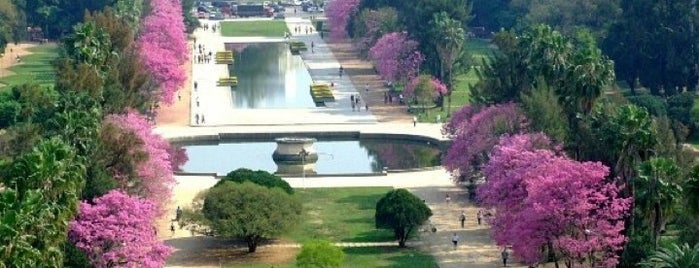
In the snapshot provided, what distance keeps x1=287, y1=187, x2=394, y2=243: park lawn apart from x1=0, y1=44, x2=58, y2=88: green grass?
35.0 meters

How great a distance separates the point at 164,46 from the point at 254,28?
59.7 meters

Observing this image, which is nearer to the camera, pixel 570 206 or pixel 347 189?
pixel 570 206

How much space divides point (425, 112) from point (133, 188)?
128 ft

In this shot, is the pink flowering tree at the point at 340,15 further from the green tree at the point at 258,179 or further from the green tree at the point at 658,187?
the green tree at the point at 658,187

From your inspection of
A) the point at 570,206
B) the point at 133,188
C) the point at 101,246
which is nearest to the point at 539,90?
the point at 570,206

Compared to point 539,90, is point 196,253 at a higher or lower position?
lower

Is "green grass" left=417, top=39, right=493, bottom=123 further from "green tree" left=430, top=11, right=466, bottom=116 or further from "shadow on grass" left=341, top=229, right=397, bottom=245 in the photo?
"shadow on grass" left=341, top=229, right=397, bottom=245

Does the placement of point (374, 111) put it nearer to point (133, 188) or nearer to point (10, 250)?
point (133, 188)

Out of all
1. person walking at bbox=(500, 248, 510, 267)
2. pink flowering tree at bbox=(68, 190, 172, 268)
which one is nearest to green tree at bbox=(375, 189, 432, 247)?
person walking at bbox=(500, 248, 510, 267)

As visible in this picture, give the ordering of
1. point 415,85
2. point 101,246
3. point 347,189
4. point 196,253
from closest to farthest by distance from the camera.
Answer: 1. point 101,246
2. point 196,253
3. point 347,189
4. point 415,85

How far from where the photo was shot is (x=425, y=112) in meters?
101

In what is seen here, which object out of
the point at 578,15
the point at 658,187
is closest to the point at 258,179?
the point at 658,187

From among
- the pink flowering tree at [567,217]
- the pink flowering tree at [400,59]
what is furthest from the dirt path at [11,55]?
the pink flowering tree at [567,217]

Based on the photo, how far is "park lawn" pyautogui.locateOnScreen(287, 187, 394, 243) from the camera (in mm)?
66688
